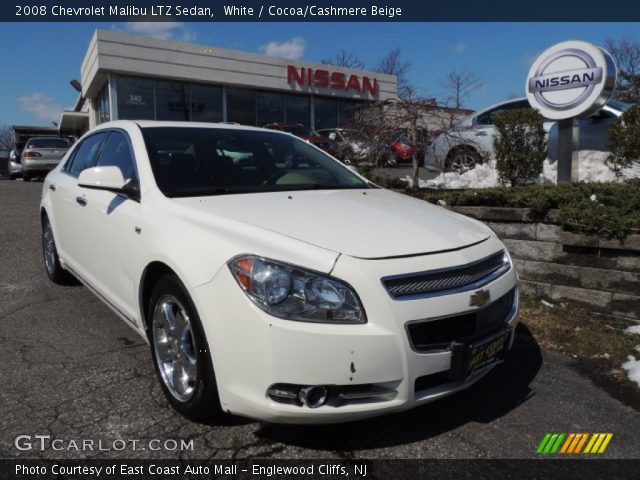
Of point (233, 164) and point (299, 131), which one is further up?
point (299, 131)

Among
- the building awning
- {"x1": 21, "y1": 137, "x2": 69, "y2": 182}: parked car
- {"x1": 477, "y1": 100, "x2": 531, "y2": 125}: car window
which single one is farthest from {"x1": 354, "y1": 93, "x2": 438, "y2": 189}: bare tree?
Answer: the building awning

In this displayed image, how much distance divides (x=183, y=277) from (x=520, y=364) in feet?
7.59

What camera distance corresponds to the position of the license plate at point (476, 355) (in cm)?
234

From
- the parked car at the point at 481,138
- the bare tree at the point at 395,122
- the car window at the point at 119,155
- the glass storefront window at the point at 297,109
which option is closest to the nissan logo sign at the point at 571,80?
the parked car at the point at 481,138

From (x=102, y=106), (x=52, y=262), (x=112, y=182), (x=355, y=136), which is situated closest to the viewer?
(x=112, y=182)

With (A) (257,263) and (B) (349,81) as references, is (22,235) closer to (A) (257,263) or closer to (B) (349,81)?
(A) (257,263)

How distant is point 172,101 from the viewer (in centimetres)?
2053

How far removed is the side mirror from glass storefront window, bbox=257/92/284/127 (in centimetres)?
1984

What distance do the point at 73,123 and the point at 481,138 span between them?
1427 inches

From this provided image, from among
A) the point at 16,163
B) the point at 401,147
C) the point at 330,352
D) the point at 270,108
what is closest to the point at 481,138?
the point at 401,147

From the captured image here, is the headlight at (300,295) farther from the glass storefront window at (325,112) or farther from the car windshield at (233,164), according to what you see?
the glass storefront window at (325,112)

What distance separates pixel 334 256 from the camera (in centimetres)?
227

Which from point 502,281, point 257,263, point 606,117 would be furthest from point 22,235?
point 606,117

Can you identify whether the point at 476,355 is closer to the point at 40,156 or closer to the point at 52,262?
the point at 52,262
